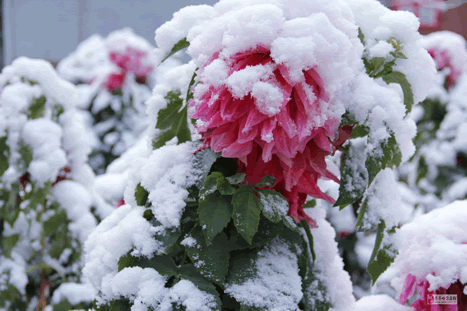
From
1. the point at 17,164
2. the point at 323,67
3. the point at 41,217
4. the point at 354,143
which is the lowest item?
the point at 41,217

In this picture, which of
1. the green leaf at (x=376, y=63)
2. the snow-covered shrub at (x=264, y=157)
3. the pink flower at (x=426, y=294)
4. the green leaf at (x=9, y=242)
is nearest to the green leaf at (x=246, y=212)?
the snow-covered shrub at (x=264, y=157)

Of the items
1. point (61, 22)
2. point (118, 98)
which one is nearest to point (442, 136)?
point (118, 98)

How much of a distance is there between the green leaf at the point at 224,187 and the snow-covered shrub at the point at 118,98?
214 centimetres

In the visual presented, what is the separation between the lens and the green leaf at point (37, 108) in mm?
1218

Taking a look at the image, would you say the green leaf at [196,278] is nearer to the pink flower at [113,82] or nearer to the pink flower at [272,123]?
the pink flower at [272,123]

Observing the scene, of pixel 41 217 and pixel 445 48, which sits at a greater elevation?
pixel 41 217

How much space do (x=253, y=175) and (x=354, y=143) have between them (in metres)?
0.18

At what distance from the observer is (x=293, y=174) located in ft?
1.78

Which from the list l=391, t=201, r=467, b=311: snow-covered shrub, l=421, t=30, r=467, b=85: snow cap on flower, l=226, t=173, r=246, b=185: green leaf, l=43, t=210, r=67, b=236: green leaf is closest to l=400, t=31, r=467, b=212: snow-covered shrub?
l=421, t=30, r=467, b=85: snow cap on flower

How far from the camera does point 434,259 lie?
2.23ft

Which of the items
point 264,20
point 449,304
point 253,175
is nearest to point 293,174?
point 253,175

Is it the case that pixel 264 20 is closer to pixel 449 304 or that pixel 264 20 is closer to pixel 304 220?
pixel 304 220

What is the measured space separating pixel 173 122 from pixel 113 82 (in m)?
2.11
